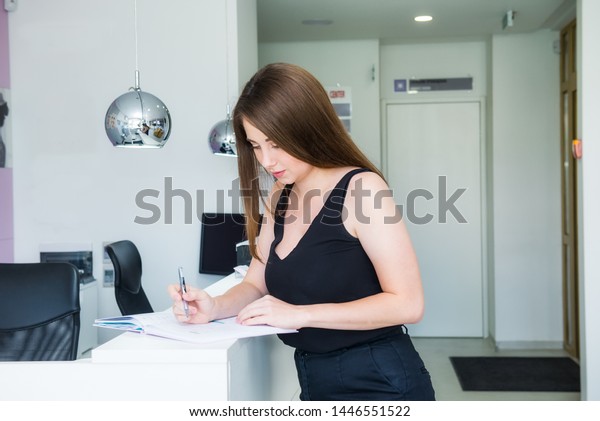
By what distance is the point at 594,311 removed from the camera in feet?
13.3

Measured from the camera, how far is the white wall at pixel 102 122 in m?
4.42

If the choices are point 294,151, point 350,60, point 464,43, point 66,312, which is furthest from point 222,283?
point 464,43

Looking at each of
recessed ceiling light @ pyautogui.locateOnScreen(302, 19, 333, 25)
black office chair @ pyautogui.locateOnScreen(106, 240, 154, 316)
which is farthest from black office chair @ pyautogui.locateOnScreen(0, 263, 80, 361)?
recessed ceiling light @ pyautogui.locateOnScreen(302, 19, 333, 25)

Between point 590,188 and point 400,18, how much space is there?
2.22 metres

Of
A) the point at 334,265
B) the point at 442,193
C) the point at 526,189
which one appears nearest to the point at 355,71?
the point at 442,193

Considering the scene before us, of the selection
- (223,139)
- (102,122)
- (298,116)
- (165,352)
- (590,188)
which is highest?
(102,122)

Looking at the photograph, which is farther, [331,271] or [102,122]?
[102,122]

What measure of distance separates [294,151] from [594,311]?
10.8 feet

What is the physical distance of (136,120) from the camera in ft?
10.5

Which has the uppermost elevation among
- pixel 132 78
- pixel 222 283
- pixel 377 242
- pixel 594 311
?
pixel 132 78

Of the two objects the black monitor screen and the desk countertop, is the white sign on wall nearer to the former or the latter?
the black monitor screen

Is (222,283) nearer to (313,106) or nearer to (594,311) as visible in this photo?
(313,106)

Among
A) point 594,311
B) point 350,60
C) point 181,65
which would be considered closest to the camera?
point 594,311

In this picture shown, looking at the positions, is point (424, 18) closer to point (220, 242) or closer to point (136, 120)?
point (220, 242)
